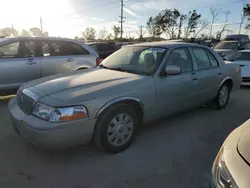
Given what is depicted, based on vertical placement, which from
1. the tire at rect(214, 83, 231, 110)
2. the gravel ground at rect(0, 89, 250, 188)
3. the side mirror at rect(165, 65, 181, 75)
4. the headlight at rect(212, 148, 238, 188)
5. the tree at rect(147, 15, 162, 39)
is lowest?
the gravel ground at rect(0, 89, 250, 188)

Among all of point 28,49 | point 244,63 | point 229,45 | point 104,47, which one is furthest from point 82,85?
point 229,45

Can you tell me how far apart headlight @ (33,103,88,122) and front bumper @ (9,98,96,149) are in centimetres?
5

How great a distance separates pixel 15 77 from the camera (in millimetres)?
5520

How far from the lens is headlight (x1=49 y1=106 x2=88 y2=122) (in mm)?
2807

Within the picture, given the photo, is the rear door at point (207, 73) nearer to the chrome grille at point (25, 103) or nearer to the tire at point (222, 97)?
the tire at point (222, 97)

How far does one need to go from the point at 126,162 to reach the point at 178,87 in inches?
63.3

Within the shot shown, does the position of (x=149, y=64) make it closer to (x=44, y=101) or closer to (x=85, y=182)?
(x=44, y=101)

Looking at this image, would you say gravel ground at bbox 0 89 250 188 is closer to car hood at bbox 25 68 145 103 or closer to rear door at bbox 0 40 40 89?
car hood at bbox 25 68 145 103

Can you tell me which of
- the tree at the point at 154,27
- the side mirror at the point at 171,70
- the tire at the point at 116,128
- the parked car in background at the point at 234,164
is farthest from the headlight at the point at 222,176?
the tree at the point at 154,27

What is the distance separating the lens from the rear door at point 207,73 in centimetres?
456

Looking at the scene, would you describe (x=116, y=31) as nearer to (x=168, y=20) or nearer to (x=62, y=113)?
(x=168, y=20)

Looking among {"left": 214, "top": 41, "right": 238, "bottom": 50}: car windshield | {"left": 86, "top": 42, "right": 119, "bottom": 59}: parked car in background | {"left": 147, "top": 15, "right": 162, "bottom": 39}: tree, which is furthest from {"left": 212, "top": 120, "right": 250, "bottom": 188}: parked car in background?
{"left": 147, "top": 15, "right": 162, "bottom": 39}: tree

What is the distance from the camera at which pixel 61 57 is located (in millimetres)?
6164

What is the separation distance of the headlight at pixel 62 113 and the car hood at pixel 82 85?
11 cm
